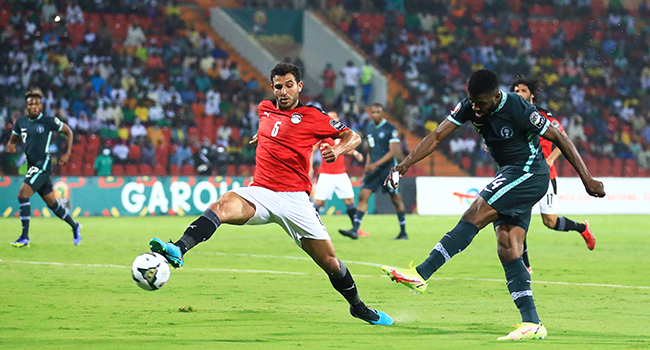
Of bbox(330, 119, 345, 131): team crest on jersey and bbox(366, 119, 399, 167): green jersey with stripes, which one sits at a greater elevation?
bbox(330, 119, 345, 131): team crest on jersey

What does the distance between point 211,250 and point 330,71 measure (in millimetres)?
19801

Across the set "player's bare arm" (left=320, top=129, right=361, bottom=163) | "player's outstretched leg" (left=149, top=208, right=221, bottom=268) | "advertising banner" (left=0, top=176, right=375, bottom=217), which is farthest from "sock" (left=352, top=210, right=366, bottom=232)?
"player's outstretched leg" (left=149, top=208, right=221, bottom=268)

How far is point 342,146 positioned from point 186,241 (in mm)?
1609

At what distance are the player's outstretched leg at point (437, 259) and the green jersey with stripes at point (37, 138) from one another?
9112 millimetres

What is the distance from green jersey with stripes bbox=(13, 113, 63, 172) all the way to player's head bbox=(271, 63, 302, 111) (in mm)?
7858

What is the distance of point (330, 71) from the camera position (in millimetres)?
32562

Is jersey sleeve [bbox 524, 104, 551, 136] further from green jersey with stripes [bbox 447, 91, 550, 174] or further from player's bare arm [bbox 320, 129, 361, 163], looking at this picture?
player's bare arm [bbox 320, 129, 361, 163]

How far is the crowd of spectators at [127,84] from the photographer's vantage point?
24.2m

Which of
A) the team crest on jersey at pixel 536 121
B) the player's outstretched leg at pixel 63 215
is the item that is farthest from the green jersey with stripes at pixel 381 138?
the team crest on jersey at pixel 536 121

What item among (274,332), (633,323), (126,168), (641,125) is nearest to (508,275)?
(633,323)

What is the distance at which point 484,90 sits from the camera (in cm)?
594

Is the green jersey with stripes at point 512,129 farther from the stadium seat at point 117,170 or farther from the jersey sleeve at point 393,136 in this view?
the stadium seat at point 117,170

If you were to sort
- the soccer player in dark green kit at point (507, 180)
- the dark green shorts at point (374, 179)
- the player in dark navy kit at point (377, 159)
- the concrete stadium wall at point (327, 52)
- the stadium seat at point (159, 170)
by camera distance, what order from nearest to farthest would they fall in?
the soccer player in dark green kit at point (507, 180)
the player in dark navy kit at point (377, 159)
the dark green shorts at point (374, 179)
the stadium seat at point (159, 170)
the concrete stadium wall at point (327, 52)

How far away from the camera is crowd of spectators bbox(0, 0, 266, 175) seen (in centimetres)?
2417
